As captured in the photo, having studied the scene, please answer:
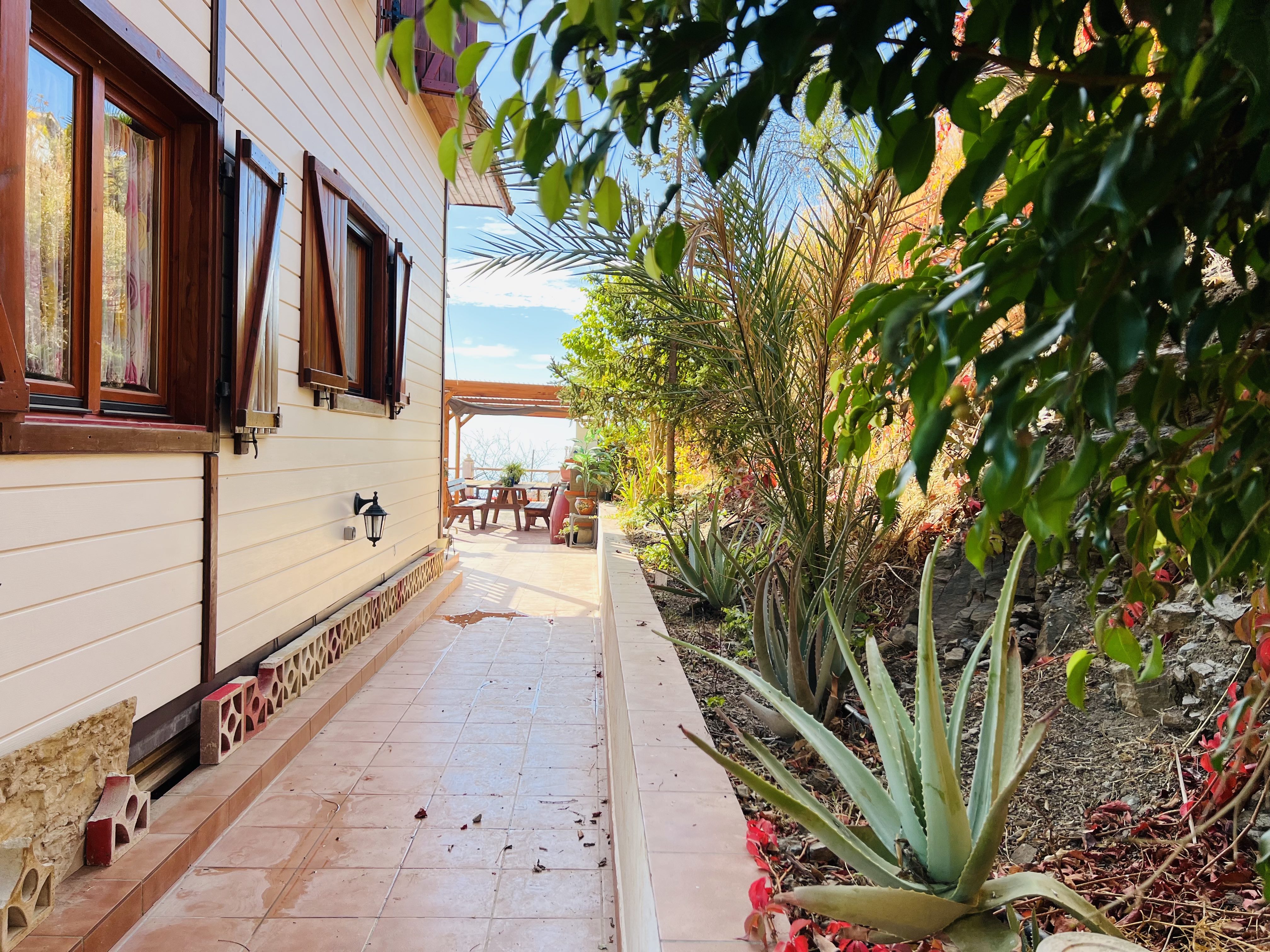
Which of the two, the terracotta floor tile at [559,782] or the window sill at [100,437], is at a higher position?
the window sill at [100,437]

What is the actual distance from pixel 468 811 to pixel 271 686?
1.04m

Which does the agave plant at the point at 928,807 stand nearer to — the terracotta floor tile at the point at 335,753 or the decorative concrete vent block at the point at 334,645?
the terracotta floor tile at the point at 335,753

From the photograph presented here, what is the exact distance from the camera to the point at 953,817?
52.2 inches

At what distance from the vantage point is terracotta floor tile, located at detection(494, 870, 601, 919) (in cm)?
225

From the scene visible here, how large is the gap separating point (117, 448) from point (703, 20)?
2.23m

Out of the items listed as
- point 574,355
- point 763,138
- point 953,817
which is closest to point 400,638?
point 763,138

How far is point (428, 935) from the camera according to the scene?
2.10 m

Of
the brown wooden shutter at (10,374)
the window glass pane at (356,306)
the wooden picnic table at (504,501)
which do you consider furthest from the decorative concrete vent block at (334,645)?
the wooden picnic table at (504,501)

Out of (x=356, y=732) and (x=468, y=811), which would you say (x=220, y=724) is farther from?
(x=468, y=811)

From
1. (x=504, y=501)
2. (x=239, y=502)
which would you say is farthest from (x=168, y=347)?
(x=504, y=501)

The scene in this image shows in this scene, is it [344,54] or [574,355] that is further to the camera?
[574,355]

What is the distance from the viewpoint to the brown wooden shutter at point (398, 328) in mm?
5246

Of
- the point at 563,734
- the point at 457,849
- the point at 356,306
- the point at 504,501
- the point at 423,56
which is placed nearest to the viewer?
the point at 457,849

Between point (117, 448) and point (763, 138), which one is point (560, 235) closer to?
point (763, 138)
